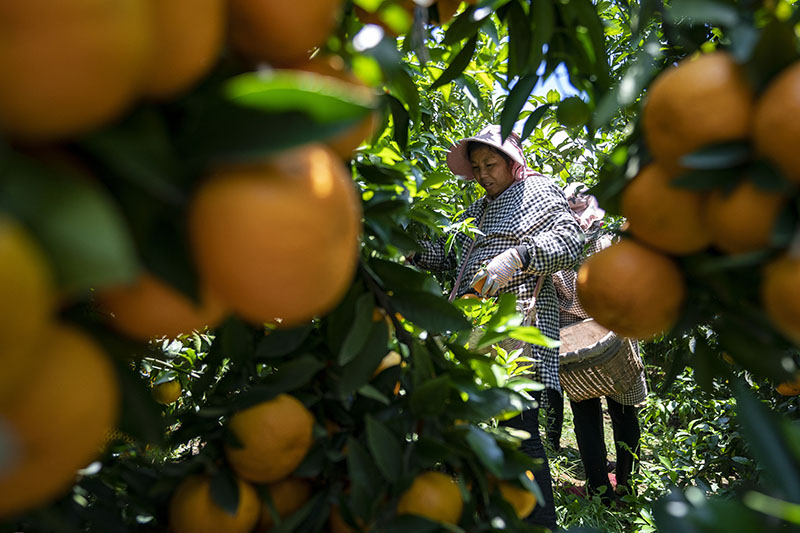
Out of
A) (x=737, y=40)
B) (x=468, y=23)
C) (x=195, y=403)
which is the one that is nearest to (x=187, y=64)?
(x=737, y=40)

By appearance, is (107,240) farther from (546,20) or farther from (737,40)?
(546,20)

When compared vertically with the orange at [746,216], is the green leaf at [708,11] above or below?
above

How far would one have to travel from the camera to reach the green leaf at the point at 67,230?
0.26 metres

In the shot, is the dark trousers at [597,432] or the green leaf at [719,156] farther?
the dark trousers at [597,432]

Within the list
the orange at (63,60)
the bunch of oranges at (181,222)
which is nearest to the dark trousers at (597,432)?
the bunch of oranges at (181,222)

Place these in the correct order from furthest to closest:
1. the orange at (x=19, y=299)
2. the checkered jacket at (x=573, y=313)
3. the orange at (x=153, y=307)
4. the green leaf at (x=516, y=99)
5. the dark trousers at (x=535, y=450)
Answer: the checkered jacket at (x=573, y=313)
the dark trousers at (x=535, y=450)
the green leaf at (x=516, y=99)
the orange at (x=153, y=307)
the orange at (x=19, y=299)

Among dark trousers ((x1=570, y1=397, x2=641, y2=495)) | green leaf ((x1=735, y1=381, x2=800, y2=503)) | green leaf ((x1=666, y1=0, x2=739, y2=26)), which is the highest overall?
green leaf ((x1=666, y1=0, x2=739, y2=26))

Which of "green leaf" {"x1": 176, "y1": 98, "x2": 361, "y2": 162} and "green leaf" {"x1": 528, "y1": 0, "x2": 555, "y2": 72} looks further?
"green leaf" {"x1": 528, "y1": 0, "x2": 555, "y2": 72}

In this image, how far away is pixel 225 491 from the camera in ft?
2.11

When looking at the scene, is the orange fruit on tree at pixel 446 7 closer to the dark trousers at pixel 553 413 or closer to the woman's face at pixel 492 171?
the woman's face at pixel 492 171

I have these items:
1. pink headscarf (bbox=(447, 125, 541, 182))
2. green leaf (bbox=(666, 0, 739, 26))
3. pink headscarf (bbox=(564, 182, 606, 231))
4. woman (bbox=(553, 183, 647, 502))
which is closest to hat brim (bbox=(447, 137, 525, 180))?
pink headscarf (bbox=(447, 125, 541, 182))

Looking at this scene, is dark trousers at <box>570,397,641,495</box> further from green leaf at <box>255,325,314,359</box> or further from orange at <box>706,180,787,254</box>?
orange at <box>706,180,787,254</box>

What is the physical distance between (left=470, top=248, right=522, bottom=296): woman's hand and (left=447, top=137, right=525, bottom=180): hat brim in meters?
0.42

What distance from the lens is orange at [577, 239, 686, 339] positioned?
572mm
